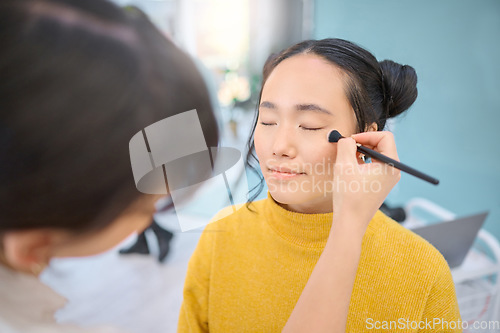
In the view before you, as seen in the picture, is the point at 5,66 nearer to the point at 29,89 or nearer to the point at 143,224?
the point at 29,89

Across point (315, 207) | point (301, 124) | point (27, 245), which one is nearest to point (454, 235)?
point (315, 207)

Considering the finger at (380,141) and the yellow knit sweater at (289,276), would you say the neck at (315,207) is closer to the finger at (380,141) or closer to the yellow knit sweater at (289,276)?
the yellow knit sweater at (289,276)

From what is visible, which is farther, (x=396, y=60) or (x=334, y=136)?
(x=396, y=60)

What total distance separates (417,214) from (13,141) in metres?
1.25

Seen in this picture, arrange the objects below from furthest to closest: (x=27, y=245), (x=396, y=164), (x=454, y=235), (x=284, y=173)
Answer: (x=454, y=235)
(x=284, y=173)
(x=396, y=164)
(x=27, y=245)

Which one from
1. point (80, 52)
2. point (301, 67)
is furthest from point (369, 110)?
point (80, 52)

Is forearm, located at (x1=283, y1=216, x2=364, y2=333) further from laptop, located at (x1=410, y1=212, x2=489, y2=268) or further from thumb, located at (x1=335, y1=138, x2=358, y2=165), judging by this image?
laptop, located at (x1=410, y1=212, x2=489, y2=268)

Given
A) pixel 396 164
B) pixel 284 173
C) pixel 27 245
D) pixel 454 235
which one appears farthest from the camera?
pixel 454 235

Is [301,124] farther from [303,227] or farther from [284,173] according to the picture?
[303,227]

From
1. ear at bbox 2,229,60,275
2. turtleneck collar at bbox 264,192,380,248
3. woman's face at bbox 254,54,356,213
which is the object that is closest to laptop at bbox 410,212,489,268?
turtleneck collar at bbox 264,192,380,248

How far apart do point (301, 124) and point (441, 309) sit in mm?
329

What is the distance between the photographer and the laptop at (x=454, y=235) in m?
0.77

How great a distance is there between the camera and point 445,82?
83cm

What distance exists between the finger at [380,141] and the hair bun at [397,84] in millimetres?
125
